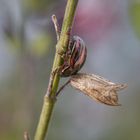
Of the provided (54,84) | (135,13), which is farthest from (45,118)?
(135,13)

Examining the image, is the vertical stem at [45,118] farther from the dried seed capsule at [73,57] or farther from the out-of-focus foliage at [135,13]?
the out-of-focus foliage at [135,13]

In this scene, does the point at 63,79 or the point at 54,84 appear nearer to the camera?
the point at 54,84

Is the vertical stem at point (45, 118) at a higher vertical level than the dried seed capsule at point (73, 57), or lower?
lower

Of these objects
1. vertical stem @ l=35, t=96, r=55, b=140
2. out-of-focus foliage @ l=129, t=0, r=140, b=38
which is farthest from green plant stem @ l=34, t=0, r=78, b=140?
out-of-focus foliage @ l=129, t=0, r=140, b=38

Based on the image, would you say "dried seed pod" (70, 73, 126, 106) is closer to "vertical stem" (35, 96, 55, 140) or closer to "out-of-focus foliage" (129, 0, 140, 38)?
"vertical stem" (35, 96, 55, 140)

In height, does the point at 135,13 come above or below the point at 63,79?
above

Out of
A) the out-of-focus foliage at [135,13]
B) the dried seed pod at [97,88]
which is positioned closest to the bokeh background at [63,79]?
the out-of-focus foliage at [135,13]

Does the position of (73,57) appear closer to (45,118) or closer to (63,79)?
(45,118)
